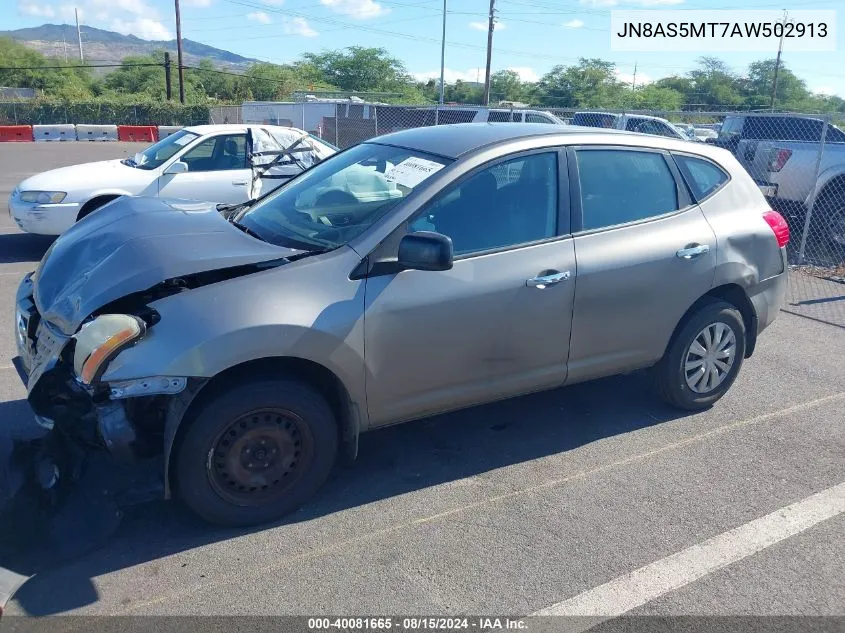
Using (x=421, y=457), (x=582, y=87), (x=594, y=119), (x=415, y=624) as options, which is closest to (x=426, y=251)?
(x=421, y=457)

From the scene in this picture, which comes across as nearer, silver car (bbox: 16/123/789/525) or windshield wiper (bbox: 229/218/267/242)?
silver car (bbox: 16/123/789/525)

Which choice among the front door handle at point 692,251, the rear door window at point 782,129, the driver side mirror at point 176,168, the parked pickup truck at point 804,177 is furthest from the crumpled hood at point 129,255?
the rear door window at point 782,129

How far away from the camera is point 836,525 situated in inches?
144

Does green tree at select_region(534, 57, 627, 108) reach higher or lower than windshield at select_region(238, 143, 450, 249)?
higher

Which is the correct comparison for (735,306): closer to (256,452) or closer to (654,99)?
(256,452)

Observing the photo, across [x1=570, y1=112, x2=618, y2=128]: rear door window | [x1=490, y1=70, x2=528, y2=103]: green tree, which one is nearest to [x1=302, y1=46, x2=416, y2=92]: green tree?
[x1=490, y1=70, x2=528, y2=103]: green tree

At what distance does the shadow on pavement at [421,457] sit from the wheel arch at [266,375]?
0.26m

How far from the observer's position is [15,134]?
31.5 meters

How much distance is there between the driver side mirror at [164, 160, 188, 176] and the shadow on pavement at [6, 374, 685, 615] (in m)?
5.70

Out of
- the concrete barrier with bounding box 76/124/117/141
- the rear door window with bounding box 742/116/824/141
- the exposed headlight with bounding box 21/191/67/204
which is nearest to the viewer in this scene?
the exposed headlight with bounding box 21/191/67/204

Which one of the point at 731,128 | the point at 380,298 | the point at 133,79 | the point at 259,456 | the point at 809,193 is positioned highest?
the point at 133,79

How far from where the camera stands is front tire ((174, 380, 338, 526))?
324cm

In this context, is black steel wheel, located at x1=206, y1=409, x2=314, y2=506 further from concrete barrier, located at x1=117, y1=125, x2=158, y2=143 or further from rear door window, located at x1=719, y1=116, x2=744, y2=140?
concrete barrier, located at x1=117, y1=125, x2=158, y2=143

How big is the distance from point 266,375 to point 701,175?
3.16m
